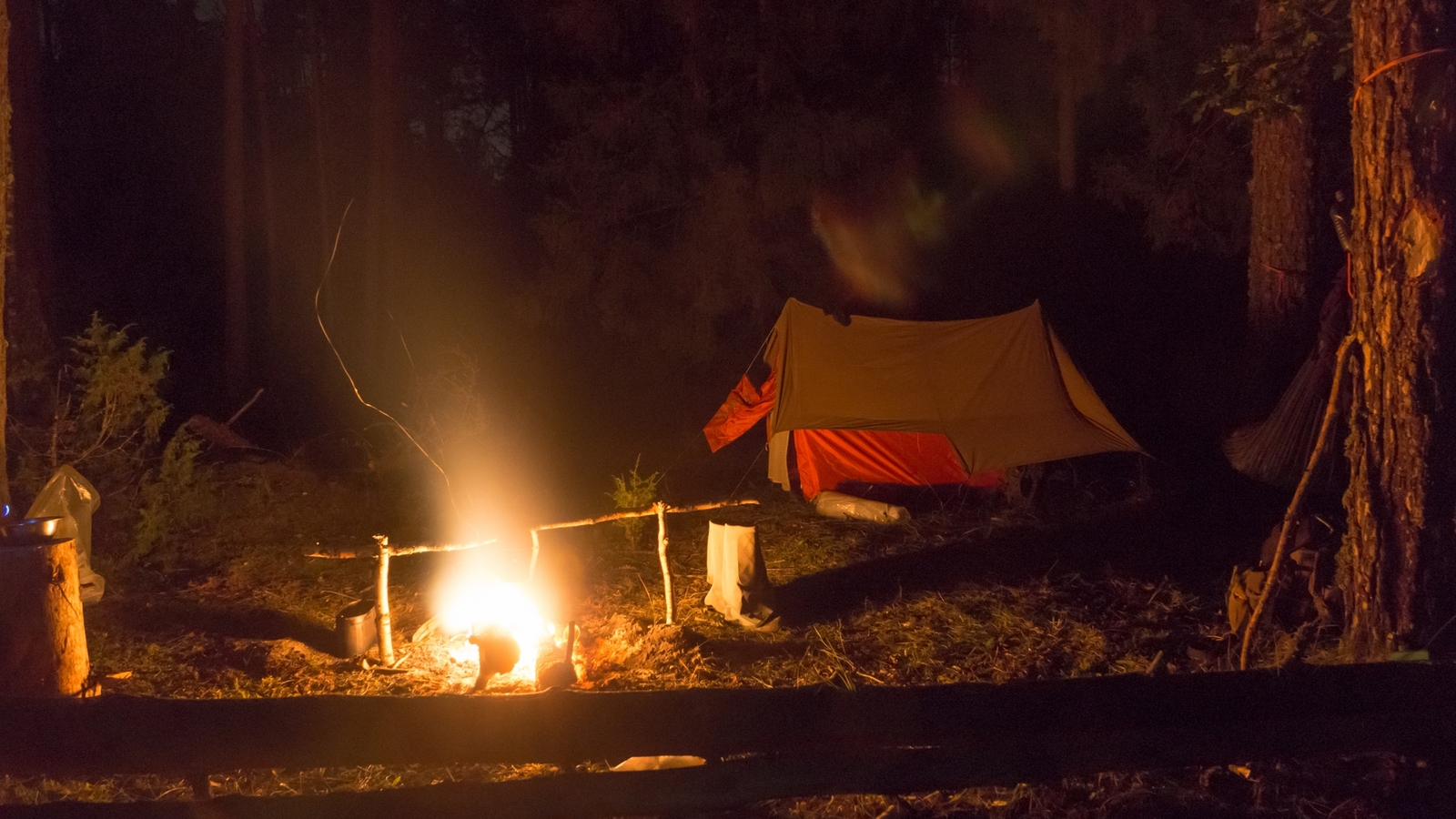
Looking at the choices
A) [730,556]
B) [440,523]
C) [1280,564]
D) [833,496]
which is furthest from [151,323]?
[1280,564]

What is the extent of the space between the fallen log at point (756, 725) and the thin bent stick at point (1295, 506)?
3.31ft

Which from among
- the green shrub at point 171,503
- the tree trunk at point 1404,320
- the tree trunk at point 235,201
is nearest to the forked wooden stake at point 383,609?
the green shrub at point 171,503

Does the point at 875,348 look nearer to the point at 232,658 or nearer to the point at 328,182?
the point at 232,658

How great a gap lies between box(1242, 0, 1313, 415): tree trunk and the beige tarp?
3.69 ft

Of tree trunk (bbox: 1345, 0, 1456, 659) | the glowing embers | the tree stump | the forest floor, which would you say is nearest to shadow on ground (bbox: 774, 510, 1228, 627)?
the forest floor

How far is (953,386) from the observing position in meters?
7.92

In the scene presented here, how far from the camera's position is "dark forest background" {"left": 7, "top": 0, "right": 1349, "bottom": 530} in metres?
9.33

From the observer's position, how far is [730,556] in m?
5.73

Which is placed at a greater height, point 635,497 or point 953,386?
point 953,386

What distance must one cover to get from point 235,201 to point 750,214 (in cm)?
887

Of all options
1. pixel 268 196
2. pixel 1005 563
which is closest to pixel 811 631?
pixel 1005 563

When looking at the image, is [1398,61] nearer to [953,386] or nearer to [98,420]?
[953,386]

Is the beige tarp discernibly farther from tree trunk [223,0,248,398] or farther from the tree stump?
tree trunk [223,0,248,398]

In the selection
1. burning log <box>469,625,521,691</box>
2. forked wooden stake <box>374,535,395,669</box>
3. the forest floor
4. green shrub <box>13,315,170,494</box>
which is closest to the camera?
the forest floor
